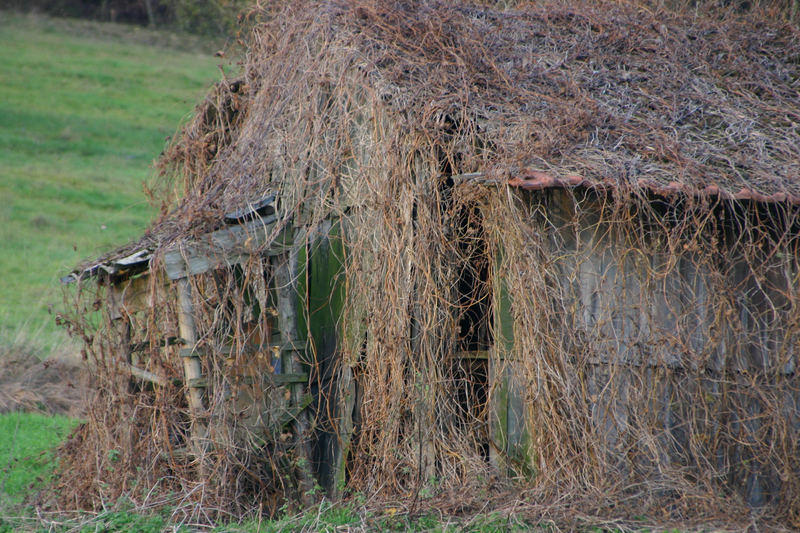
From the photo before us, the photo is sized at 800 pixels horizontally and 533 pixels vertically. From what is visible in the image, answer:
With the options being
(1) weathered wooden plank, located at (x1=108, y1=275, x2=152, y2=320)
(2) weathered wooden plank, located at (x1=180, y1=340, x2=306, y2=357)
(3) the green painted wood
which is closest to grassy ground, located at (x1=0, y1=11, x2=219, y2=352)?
(1) weathered wooden plank, located at (x1=108, y1=275, x2=152, y2=320)

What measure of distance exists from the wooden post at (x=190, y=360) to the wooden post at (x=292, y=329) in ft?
2.49

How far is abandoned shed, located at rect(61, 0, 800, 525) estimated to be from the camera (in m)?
6.00

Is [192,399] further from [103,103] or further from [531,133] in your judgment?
[103,103]

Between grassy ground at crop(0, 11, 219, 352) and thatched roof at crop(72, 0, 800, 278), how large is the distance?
10.2 feet

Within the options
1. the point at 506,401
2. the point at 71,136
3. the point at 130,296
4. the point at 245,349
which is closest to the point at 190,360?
the point at 245,349

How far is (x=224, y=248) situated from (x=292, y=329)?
0.93 meters

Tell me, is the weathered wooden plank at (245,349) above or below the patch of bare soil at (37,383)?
above

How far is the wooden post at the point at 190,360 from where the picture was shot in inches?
251

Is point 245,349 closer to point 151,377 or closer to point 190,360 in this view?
point 190,360

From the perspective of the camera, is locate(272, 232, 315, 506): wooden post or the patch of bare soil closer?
locate(272, 232, 315, 506): wooden post

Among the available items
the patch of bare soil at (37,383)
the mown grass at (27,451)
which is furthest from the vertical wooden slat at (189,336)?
the patch of bare soil at (37,383)

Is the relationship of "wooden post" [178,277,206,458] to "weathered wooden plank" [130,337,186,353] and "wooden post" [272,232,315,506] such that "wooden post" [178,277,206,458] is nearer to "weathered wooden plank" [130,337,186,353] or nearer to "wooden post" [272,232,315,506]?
"weathered wooden plank" [130,337,186,353]

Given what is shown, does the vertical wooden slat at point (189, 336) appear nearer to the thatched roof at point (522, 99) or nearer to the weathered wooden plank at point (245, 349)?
the weathered wooden plank at point (245, 349)

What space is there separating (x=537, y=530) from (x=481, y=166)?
277 centimetres
